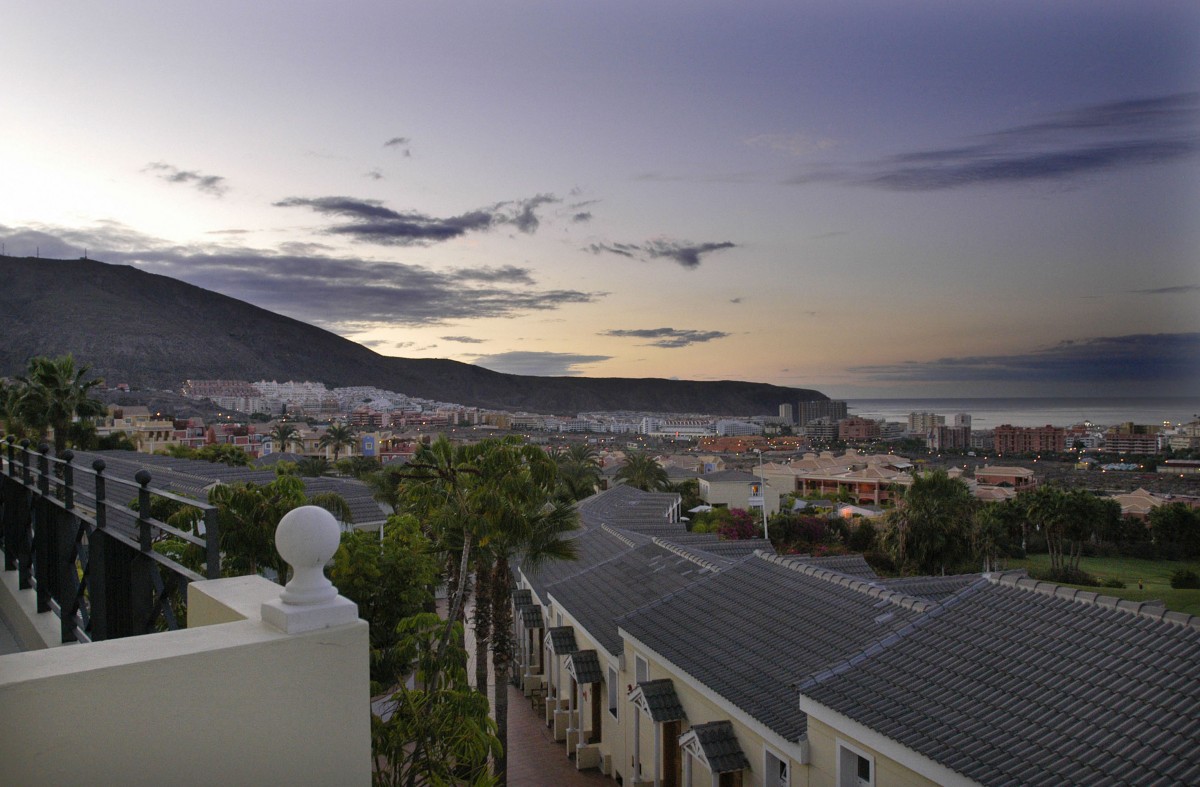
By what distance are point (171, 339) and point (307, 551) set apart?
166464 millimetres

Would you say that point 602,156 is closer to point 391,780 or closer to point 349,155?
point 349,155

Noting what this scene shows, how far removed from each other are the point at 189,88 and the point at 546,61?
41.7ft

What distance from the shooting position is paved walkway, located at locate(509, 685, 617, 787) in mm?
15836

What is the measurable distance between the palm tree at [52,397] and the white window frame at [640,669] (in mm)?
31523

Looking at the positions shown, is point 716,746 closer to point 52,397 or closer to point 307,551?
point 307,551

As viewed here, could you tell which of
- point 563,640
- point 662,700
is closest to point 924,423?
point 563,640

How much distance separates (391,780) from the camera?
5.02m

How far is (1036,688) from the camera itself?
23.3 ft

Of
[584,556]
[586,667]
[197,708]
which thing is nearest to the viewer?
[197,708]

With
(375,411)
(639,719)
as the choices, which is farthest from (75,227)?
(639,719)

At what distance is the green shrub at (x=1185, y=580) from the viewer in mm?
33312

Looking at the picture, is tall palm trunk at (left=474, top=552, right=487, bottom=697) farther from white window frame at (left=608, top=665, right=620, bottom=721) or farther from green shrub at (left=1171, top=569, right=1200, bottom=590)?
green shrub at (left=1171, top=569, right=1200, bottom=590)

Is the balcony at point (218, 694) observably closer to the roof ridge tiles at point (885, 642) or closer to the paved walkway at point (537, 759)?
the roof ridge tiles at point (885, 642)

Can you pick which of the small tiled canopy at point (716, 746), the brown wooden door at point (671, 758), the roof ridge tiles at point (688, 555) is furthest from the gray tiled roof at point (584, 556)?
the small tiled canopy at point (716, 746)
